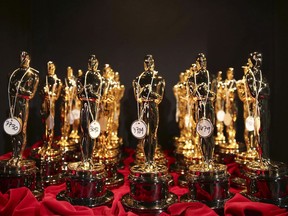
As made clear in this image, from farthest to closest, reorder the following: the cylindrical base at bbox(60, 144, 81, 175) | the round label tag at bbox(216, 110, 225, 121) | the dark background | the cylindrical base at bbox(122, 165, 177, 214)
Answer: the dark background < the round label tag at bbox(216, 110, 225, 121) < the cylindrical base at bbox(60, 144, 81, 175) < the cylindrical base at bbox(122, 165, 177, 214)

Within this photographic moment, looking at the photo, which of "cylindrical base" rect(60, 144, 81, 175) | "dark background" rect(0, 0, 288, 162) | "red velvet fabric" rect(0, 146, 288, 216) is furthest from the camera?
"dark background" rect(0, 0, 288, 162)

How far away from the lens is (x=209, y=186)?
1252 millimetres

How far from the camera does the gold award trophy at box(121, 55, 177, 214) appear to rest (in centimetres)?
125

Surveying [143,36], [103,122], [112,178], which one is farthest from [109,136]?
[143,36]

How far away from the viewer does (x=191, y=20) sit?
2352 mm

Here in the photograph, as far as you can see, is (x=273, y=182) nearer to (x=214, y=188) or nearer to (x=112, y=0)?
(x=214, y=188)

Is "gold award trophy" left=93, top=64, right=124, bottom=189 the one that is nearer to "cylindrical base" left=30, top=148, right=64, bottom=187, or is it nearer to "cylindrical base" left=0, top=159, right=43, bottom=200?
"cylindrical base" left=30, top=148, right=64, bottom=187

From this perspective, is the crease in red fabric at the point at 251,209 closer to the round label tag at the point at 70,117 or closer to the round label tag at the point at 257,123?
the round label tag at the point at 257,123

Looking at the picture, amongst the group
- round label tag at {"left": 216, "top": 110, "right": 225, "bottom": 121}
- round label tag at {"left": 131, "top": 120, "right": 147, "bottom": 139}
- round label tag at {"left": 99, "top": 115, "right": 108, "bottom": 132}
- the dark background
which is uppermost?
the dark background

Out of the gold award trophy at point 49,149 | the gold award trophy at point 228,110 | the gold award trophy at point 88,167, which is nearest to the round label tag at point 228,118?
the gold award trophy at point 228,110

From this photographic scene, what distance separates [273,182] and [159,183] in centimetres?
45

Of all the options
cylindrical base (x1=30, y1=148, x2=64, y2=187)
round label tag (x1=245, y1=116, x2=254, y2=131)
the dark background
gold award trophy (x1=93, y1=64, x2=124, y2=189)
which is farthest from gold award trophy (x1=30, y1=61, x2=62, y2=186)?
round label tag (x1=245, y1=116, x2=254, y2=131)

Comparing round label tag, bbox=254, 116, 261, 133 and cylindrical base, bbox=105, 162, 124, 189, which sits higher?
round label tag, bbox=254, 116, 261, 133

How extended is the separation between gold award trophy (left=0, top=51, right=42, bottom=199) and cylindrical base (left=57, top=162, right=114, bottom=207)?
17cm
